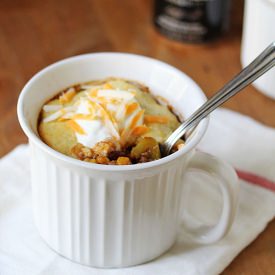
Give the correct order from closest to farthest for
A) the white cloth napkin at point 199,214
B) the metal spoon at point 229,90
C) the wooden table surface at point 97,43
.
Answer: the metal spoon at point 229,90 → the white cloth napkin at point 199,214 → the wooden table surface at point 97,43

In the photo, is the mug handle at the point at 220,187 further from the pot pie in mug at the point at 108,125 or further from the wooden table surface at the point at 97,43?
the wooden table surface at the point at 97,43

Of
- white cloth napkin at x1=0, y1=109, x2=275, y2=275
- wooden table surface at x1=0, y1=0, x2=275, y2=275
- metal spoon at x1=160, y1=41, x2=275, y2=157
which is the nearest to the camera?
metal spoon at x1=160, y1=41, x2=275, y2=157

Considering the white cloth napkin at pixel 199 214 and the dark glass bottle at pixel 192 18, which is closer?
the white cloth napkin at pixel 199 214

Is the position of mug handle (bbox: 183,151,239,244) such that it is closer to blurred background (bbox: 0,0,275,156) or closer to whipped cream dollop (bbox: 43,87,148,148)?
whipped cream dollop (bbox: 43,87,148,148)

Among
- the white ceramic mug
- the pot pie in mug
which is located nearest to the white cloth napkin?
the white ceramic mug

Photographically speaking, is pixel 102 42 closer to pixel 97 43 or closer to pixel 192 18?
pixel 97 43

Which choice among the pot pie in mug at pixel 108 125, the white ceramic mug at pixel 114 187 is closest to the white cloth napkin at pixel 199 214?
the white ceramic mug at pixel 114 187

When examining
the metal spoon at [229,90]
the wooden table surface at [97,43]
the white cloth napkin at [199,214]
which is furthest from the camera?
the wooden table surface at [97,43]
